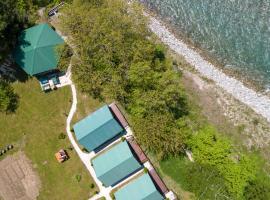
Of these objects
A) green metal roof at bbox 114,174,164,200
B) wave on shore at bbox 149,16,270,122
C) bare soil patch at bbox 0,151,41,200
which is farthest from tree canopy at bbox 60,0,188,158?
bare soil patch at bbox 0,151,41,200

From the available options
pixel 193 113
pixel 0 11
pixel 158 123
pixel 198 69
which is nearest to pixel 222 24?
pixel 198 69

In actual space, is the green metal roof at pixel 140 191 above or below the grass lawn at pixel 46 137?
below

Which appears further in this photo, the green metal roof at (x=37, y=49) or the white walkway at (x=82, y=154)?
the green metal roof at (x=37, y=49)

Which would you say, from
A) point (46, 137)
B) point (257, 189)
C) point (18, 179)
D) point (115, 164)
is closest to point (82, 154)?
point (46, 137)

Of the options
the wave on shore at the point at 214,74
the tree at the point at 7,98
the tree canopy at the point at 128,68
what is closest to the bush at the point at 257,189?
the wave on shore at the point at 214,74

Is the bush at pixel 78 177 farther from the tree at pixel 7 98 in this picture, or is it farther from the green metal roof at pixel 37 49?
the green metal roof at pixel 37 49
